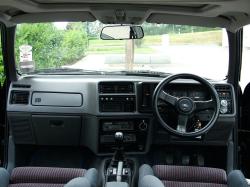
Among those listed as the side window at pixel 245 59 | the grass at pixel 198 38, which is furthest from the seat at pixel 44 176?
the side window at pixel 245 59

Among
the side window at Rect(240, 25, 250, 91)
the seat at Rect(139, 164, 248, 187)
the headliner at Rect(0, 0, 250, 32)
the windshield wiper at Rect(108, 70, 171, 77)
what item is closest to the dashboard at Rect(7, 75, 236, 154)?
the windshield wiper at Rect(108, 70, 171, 77)

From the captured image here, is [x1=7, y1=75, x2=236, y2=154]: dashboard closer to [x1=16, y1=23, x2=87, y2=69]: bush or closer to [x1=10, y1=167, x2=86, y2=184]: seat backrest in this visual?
[x1=16, y1=23, x2=87, y2=69]: bush

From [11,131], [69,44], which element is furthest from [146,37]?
[11,131]

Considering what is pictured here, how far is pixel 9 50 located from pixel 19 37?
0.25 meters

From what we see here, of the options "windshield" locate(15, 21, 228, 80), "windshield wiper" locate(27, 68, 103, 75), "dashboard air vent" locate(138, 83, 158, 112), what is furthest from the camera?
"windshield wiper" locate(27, 68, 103, 75)

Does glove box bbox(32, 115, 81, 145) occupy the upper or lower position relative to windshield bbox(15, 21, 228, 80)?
lower

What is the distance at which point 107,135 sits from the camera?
184 inches

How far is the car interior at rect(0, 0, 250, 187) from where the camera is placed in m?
3.89

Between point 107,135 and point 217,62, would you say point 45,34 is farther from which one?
point 217,62

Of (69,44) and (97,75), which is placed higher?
(69,44)

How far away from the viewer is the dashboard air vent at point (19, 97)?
15.1 feet

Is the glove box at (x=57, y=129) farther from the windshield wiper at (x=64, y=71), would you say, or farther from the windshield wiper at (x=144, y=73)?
the windshield wiper at (x=144, y=73)

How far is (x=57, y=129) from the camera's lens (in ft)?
15.3

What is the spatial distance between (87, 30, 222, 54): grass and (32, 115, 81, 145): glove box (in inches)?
30.4
